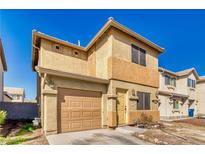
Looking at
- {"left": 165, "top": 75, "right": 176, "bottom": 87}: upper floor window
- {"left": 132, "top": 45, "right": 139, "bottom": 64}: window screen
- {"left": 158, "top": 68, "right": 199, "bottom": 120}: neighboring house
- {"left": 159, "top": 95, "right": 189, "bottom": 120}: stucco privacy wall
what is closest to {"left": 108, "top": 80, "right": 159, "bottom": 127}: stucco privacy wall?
{"left": 132, "top": 45, "right": 139, "bottom": 64}: window screen

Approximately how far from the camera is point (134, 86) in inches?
461

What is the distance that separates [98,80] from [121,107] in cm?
259

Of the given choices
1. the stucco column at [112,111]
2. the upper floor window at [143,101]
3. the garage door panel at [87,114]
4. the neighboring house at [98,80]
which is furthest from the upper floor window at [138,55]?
the garage door panel at [87,114]

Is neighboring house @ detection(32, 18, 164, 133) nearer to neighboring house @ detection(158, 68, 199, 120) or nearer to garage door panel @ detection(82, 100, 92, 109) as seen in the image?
garage door panel @ detection(82, 100, 92, 109)

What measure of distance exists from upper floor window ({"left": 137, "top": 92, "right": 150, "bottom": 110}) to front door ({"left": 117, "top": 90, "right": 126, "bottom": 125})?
1.57 m

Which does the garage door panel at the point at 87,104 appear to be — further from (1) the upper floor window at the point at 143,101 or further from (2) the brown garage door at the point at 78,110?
(1) the upper floor window at the point at 143,101

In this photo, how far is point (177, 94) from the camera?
68.1 feet

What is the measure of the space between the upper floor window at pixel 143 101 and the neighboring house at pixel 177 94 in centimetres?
572

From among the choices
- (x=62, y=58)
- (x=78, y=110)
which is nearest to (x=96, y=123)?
(x=78, y=110)

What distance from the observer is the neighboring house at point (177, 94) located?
734 inches

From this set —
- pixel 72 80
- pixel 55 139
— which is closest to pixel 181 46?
pixel 72 80

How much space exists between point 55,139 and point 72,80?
3311 mm

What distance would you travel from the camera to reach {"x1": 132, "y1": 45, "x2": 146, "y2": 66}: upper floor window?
39.3ft
